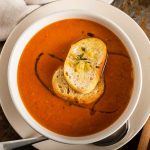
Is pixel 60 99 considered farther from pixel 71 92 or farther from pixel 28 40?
pixel 28 40

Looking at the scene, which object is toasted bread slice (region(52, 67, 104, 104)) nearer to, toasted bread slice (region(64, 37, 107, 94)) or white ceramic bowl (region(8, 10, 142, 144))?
toasted bread slice (region(64, 37, 107, 94))

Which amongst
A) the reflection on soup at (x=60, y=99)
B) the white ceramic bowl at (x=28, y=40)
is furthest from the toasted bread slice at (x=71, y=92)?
the white ceramic bowl at (x=28, y=40)

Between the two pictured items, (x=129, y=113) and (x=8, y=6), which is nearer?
(x=129, y=113)

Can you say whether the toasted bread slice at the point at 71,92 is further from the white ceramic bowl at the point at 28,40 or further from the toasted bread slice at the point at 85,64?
the white ceramic bowl at the point at 28,40

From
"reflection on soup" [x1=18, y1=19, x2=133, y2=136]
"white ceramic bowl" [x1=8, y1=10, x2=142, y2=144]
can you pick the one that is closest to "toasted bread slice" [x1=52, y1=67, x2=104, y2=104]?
"reflection on soup" [x1=18, y1=19, x2=133, y2=136]

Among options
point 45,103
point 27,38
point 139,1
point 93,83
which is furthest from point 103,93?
point 139,1

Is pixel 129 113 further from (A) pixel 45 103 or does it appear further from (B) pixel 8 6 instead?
(B) pixel 8 6

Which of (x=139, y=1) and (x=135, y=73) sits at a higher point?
(x=139, y=1)

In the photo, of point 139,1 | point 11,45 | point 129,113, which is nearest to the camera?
point 129,113
